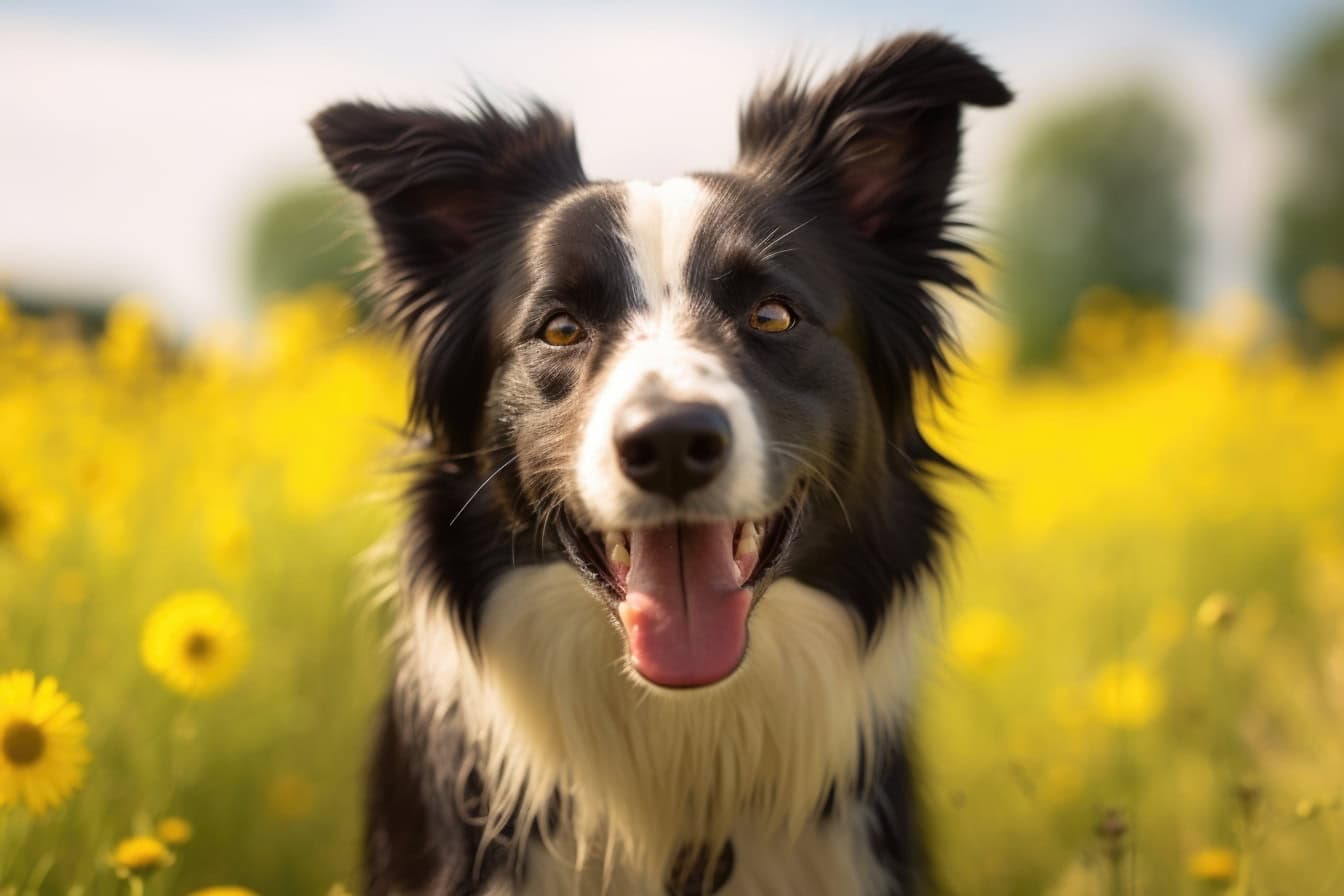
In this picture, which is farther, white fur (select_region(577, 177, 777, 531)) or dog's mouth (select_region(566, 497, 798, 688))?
dog's mouth (select_region(566, 497, 798, 688))

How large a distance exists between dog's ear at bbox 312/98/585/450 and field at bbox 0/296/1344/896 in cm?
33

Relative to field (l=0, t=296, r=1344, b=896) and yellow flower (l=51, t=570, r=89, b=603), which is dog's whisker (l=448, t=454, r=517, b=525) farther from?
yellow flower (l=51, t=570, r=89, b=603)

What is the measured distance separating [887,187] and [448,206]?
1.14 meters

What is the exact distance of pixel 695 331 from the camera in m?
2.53

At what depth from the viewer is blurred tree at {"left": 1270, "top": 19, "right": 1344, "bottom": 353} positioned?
1041 inches

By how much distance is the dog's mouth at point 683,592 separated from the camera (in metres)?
2.40

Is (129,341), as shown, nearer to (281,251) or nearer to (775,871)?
(775,871)

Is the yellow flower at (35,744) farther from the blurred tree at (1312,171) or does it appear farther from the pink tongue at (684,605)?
the blurred tree at (1312,171)

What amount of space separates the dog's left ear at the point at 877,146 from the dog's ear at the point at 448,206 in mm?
577

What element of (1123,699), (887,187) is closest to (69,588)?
(887,187)

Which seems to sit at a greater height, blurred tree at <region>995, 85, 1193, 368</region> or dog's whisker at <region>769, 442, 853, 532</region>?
dog's whisker at <region>769, 442, 853, 532</region>

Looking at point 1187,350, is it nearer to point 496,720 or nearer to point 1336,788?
point 1336,788

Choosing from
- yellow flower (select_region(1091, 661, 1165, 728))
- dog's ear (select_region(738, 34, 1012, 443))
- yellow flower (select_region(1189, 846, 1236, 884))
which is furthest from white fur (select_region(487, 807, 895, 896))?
yellow flower (select_region(1091, 661, 1165, 728))

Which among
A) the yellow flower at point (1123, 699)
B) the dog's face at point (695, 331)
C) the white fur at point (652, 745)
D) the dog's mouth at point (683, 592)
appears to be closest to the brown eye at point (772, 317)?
the dog's face at point (695, 331)
